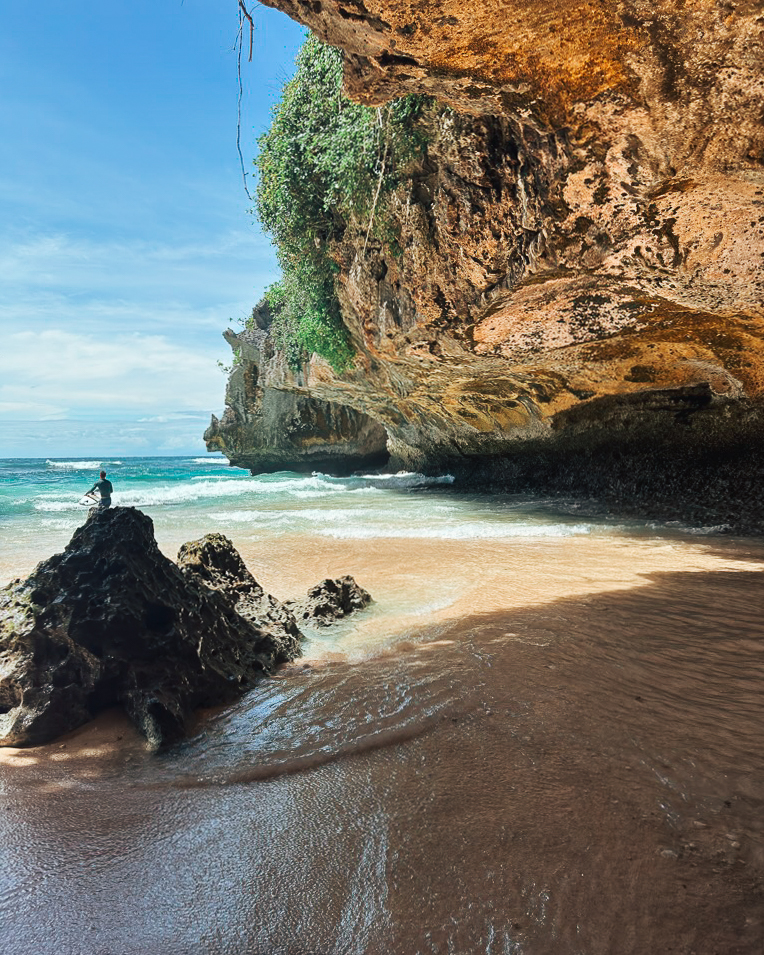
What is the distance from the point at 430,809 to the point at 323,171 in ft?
31.8

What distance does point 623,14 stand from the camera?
10.8 feet

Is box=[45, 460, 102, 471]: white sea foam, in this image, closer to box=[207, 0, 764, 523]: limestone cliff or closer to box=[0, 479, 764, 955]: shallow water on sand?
box=[207, 0, 764, 523]: limestone cliff

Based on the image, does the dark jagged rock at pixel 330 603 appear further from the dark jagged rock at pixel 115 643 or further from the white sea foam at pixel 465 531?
the white sea foam at pixel 465 531

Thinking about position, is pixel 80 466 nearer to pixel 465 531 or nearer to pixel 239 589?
pixel 465 531

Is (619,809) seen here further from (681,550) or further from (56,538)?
(56,538)

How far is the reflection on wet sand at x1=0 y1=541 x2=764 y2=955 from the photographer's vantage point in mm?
1354

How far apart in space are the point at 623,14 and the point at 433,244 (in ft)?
12.8

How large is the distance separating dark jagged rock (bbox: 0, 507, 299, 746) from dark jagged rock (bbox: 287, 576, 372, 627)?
0.83 metres

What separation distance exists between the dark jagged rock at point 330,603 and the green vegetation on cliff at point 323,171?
445cm

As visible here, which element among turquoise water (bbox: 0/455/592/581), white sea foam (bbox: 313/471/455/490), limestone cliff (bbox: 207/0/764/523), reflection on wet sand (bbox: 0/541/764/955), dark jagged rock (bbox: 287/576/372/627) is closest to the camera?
reflection on wet sand (bbox: 0/541/764/955)

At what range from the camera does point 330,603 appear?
427cm

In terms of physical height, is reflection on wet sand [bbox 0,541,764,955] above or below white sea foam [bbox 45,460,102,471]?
below

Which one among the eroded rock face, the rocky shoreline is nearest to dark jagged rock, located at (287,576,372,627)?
the rocky shoreline

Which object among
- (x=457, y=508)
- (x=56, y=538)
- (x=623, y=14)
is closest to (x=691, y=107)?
(x=623, y=14)
